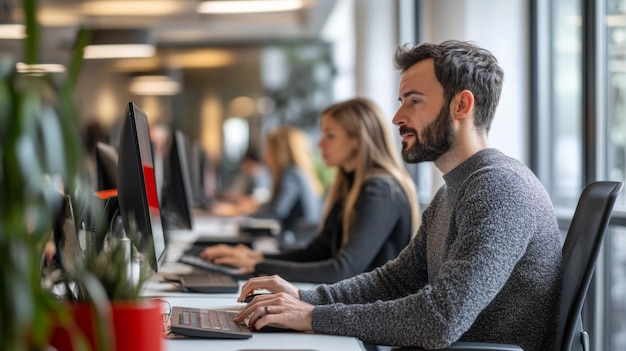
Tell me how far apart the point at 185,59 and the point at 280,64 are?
1.35m

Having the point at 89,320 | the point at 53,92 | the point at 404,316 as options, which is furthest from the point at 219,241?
the point at 53,92

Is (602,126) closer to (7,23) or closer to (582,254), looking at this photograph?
(582,254)

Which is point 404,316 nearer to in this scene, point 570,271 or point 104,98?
point 570,271

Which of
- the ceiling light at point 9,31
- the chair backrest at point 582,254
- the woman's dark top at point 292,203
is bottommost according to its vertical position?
the woman's dark top at point 292,203

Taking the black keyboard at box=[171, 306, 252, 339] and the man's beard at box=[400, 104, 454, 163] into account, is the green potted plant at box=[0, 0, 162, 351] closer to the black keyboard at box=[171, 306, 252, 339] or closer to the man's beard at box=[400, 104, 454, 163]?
the black keyboard at box=[171, 306, 252, 339]

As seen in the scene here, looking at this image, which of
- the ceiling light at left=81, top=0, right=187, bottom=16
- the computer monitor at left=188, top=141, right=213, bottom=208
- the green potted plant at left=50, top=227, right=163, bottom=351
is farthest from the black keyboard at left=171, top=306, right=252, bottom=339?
the ceiling light at left=81, top=0, right=187, bottom=16

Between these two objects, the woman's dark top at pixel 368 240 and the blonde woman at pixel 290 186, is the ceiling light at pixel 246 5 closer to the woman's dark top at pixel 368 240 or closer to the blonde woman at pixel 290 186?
the blonde woman at pixel 290 186

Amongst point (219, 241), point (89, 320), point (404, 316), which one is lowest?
point (219, 241)

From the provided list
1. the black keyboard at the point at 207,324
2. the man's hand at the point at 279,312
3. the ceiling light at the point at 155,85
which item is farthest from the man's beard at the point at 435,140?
the ceiling light at the point at 155,85

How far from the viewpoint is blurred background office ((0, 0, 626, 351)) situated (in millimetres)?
3506

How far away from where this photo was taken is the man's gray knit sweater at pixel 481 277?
1722 mm

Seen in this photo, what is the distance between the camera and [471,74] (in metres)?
2.09

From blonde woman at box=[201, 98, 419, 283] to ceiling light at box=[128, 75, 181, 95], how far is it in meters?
8.53

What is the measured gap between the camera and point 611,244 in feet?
11.4
